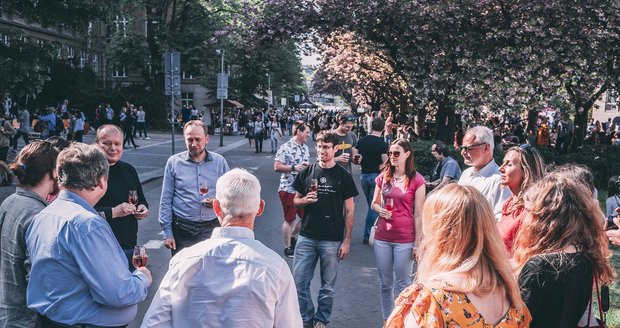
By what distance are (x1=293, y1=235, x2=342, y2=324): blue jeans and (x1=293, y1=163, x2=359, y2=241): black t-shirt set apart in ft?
0.25

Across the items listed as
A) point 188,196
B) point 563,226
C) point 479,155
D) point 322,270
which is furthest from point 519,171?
point 188,196

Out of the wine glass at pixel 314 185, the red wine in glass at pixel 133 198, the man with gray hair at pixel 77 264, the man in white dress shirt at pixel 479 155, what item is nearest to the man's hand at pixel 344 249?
the wine glass at pixel 314 185

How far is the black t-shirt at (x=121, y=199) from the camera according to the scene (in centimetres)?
497

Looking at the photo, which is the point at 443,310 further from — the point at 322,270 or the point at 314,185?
the point at 322,270

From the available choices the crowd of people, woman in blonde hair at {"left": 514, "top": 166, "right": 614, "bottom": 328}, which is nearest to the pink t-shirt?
the crowd of people

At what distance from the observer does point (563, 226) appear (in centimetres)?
286

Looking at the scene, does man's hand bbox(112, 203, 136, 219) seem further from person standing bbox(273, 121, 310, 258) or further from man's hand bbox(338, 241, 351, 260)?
person standing bbox(273, 121, 310, 258)

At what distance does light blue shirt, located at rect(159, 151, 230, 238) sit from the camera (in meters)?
5.60

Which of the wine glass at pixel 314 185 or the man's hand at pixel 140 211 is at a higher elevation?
the wine glass at pixel 314 185

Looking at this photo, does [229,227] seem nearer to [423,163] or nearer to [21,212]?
[21,212]

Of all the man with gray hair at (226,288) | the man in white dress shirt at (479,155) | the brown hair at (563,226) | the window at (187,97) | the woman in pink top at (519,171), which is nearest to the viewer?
the man with gray hair at (226,288)

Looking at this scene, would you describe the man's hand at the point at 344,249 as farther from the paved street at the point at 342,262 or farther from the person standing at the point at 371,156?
the person standing at the point at 371,156

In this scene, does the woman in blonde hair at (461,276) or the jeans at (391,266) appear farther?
the jeans at (391,266)

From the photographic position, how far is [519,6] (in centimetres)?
1714
